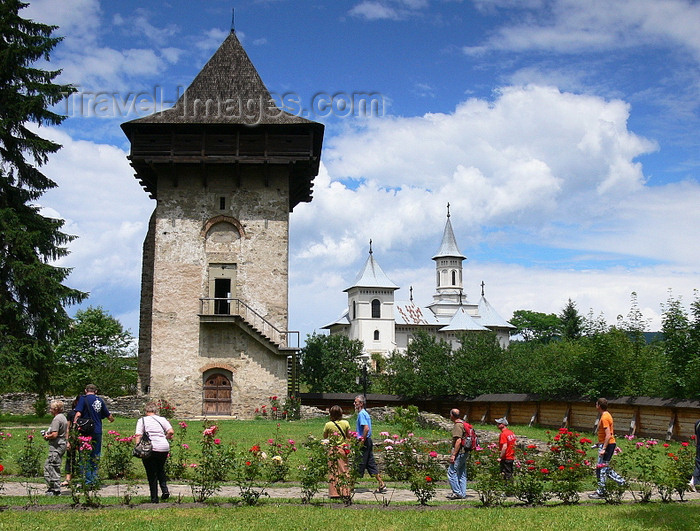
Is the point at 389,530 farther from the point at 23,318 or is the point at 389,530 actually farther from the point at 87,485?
the point at 23,318

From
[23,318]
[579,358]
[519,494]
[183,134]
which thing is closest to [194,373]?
[23,318]

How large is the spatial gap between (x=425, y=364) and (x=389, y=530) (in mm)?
23228

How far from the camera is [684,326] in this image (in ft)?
68.4

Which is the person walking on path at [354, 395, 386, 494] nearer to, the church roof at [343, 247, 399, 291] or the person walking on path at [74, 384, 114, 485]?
the person walking on path at [74, 384, 114, 485]

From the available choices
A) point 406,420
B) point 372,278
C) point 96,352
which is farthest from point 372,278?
point 406,420

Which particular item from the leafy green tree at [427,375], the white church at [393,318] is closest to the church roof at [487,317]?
the white church at [393,318]

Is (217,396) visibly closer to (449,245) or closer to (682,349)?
(682,349)

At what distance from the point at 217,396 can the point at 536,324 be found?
76361mm

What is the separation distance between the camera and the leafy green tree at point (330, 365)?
42375 millimetres

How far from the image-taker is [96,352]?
53.2 m

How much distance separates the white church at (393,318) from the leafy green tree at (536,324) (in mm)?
16636

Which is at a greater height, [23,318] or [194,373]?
[23,318]

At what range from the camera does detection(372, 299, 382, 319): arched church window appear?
73.9 meters

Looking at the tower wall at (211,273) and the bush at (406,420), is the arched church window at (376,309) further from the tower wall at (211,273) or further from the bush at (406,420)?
the bush at (406,420)
